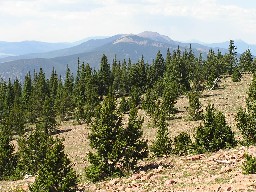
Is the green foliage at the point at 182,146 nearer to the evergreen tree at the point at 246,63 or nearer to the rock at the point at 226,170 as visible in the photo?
the rock at the point at 226,170

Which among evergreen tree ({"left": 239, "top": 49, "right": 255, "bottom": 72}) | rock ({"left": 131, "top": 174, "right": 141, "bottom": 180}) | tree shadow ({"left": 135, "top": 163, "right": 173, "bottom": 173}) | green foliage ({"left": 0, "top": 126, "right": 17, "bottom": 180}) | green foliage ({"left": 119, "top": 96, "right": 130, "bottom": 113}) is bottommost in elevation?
green foliage ({"left": 0, "top": 126, "right": 17, "bottom": 180})

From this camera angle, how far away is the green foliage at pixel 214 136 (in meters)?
36.4

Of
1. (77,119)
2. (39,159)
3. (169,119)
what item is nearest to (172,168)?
(39,159)

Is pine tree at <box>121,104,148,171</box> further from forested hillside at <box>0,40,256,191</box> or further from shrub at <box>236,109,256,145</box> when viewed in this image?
shrub at <box>236,109,256,145</box>

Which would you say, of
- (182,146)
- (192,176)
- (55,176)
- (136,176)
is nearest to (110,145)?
(136,176)

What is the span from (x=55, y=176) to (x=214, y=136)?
57.0ft

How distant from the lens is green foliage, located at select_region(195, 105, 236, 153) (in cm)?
3641

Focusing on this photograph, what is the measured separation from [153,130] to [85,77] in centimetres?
5074

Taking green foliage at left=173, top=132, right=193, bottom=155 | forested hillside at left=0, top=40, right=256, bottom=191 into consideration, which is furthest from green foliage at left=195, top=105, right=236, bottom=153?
green foliage at left=173, top=132, right=193, bottom=155

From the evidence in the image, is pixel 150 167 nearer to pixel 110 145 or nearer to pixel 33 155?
pixel 110 145

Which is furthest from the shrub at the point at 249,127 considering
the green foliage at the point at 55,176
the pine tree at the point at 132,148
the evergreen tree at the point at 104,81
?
the evergreen tree at the point at 104,81

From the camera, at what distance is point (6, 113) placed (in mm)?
99188

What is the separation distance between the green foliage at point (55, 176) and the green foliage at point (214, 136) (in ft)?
48.8

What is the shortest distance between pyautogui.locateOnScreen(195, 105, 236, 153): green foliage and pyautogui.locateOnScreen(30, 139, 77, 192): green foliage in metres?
14.9
